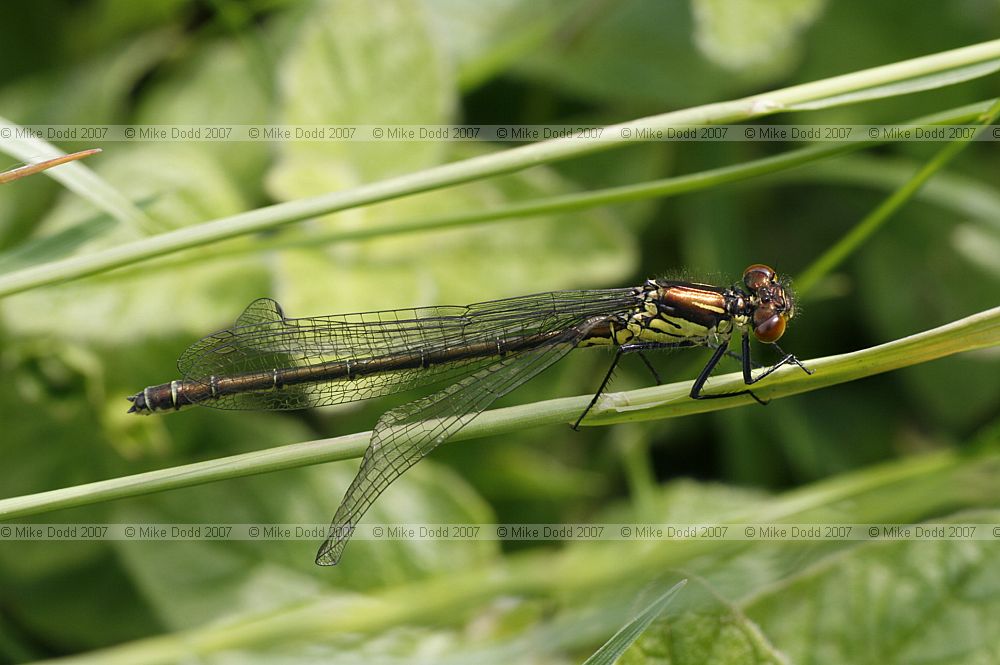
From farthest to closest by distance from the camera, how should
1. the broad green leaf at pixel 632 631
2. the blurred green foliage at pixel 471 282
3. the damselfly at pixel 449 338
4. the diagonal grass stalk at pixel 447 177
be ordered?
the blurred green foliage at pixel 471 282 → the damselfly at pixel 449 338 → the diagonal grass stalk at pixel 447 177 → the broad green leaf at pixel 632 631

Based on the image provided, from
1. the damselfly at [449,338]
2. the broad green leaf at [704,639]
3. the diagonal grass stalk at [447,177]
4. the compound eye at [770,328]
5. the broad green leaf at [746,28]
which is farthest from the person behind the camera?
the broad green leaf at [746,28]

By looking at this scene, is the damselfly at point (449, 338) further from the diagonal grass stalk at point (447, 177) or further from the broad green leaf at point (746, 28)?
the broad green leaf at point (746, 28)

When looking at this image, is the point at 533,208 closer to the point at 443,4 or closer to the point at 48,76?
the point at 443,4

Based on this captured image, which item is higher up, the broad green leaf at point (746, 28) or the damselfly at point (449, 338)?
the broad green leaf at point (746, 28)

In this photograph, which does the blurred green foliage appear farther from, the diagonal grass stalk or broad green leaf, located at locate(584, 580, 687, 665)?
the diagonal grass stalk

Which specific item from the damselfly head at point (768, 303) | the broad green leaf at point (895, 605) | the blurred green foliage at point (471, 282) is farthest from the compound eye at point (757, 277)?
the broad green leaf at point (895, 605)

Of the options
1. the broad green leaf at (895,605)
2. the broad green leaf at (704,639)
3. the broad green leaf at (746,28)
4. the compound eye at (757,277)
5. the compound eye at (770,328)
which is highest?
the broad green leaf at (746,28)

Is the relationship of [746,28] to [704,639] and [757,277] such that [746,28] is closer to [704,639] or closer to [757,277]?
[757,277]
